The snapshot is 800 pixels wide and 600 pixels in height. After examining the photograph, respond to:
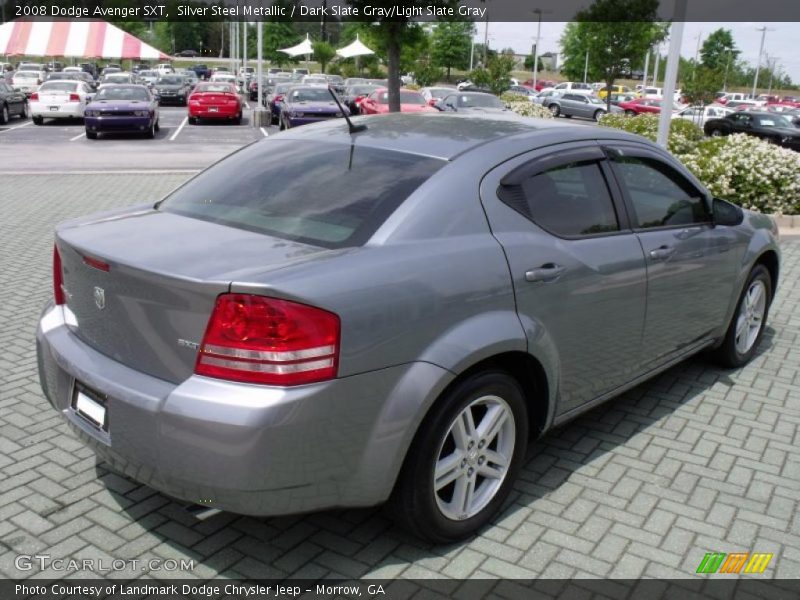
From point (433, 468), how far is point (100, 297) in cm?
145

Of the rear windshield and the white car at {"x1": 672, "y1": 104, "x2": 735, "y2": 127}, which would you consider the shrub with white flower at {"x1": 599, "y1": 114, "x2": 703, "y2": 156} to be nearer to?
the rear windshield

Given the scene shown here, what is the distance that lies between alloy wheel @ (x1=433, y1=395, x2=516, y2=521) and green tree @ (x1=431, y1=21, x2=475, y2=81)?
6798 centimetres

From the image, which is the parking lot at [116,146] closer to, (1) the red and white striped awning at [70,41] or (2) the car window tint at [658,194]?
(1) the red and white striped awning at [70,41]

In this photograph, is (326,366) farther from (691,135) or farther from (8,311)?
(691,135)

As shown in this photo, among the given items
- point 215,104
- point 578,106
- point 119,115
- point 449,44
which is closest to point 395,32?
point 119,115

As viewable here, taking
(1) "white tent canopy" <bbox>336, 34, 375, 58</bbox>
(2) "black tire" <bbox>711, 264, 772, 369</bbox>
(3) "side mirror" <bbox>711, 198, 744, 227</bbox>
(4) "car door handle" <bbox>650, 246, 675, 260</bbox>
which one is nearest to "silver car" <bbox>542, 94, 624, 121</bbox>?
(1) "white tent canopy" <bbox>336, 34, 375, 58</bbox>

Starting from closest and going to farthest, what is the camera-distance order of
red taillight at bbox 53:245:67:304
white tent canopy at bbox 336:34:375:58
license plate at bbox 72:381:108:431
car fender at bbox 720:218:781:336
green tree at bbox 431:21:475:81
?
license plate at bbox 72:381:108:431
red taillight at bbox 53:245:67:304
car fender at bbox 720:218:781:336
white tent canopy at bbox 336:34:375:58
green tree at bbox 431:21:475:81

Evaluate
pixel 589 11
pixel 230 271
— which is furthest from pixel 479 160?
pixel 589 11

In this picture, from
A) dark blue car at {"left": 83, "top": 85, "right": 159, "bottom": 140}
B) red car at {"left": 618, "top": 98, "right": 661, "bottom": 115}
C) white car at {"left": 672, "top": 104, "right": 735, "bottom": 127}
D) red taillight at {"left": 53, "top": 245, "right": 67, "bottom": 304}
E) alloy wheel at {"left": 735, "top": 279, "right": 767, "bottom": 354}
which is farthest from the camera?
red car at {"left": 618, "top": 98, "right": 661, "bottom": 115}

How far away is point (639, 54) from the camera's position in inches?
1650

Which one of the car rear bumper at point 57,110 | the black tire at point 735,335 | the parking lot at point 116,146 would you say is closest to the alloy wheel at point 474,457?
the black tire at point 735,335

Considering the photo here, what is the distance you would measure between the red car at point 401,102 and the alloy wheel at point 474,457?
71.0 feet

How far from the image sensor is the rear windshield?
10.9ft

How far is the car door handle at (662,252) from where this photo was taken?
4234mm
